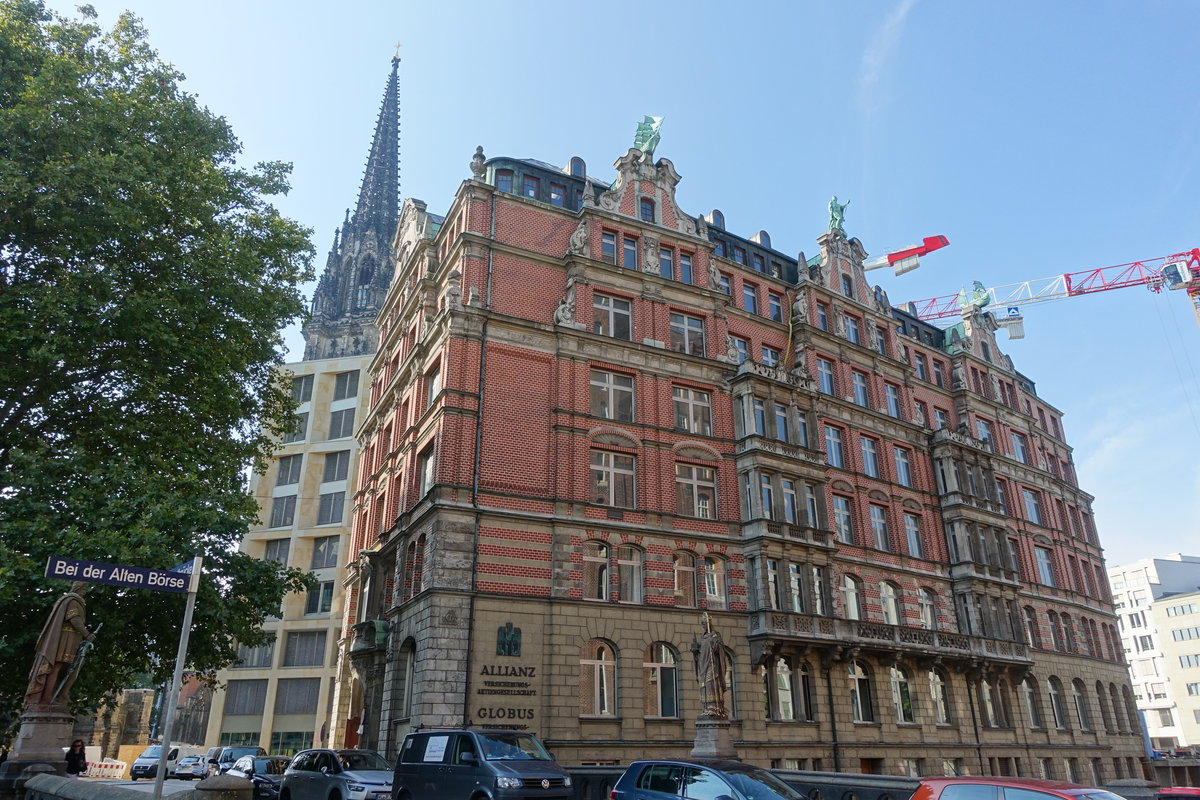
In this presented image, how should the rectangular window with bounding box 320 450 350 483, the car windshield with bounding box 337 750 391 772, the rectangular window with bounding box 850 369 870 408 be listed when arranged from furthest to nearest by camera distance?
the rectangular window with bounding box 320 450 350 483
the rectangular window with bounding box 850 369 870 408
the car windshield with bounding box 337 750 391 772

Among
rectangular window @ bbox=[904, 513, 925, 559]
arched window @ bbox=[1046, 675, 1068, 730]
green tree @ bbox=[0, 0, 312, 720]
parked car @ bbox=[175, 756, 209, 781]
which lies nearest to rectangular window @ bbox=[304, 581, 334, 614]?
parked car @ bbox=[175, 756, 209, 781]

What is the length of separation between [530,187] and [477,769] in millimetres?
24784

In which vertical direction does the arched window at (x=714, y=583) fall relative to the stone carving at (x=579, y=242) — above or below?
below

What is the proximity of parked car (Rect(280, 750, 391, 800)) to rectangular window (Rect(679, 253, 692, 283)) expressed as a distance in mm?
23026

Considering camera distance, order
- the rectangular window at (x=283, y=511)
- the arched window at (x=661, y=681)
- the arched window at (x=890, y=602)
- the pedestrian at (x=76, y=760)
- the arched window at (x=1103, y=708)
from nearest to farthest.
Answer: the pedestrian at (x=76, y=760) < the arched window at (x=661, y=681) < the arched window at (x=890, y=602) < the arched window at (x=1103, y=708) < the rectangular window at (x=283, y=511)

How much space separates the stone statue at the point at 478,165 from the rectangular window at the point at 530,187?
179 cm

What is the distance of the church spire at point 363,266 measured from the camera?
113 metres

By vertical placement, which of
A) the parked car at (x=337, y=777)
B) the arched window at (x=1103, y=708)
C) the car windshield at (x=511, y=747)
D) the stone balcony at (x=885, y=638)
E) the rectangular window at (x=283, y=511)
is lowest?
the parked car at (x=337, y=777)

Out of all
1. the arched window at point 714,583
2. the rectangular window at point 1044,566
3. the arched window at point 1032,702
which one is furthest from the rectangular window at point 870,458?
the rectangular window at point 1044,566

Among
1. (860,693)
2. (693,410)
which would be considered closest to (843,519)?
(860,693)

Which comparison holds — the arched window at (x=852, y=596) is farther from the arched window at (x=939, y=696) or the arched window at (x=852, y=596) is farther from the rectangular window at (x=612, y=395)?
the rectangular window at (x=612, y=395)

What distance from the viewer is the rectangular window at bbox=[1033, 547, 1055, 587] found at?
45906mm

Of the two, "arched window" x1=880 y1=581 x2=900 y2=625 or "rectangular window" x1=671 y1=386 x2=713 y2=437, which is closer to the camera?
"rectangular window" x1=671 y1=386 x2=713 y2=437

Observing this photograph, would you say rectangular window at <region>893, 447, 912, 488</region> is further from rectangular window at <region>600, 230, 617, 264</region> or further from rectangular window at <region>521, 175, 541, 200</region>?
rectangular window at <region>521, 175, 541, 200</region>
